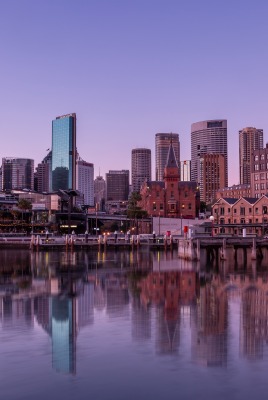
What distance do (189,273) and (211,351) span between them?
123 feet

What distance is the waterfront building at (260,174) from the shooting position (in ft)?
616

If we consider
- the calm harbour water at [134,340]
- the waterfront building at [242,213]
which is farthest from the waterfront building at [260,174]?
the calm harbour water at [134,340]

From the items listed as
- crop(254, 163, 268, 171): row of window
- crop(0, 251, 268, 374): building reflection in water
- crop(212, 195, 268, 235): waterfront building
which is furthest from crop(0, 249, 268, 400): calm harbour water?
crop(254, 163, 268, 171): row of window

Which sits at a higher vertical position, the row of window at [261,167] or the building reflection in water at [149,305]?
the row of window at [261,167]

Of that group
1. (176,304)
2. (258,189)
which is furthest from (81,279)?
(258,189)

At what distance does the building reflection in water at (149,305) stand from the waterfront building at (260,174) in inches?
4858

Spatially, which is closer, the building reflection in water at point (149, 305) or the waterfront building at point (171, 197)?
the building reflection in water at point (149, 305)

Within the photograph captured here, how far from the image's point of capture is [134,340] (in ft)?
94.6

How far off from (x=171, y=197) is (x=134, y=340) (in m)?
148

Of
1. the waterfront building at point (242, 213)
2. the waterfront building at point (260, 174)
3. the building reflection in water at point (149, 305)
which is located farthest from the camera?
the waterfront building at point (260, 174)

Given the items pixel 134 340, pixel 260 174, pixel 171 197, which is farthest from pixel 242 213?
pixel 134 340

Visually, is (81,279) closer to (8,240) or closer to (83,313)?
(83,313)

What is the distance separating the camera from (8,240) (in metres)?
134

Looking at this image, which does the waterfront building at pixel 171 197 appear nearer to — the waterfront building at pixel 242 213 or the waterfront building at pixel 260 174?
the waterfront building at pixel 242 213
